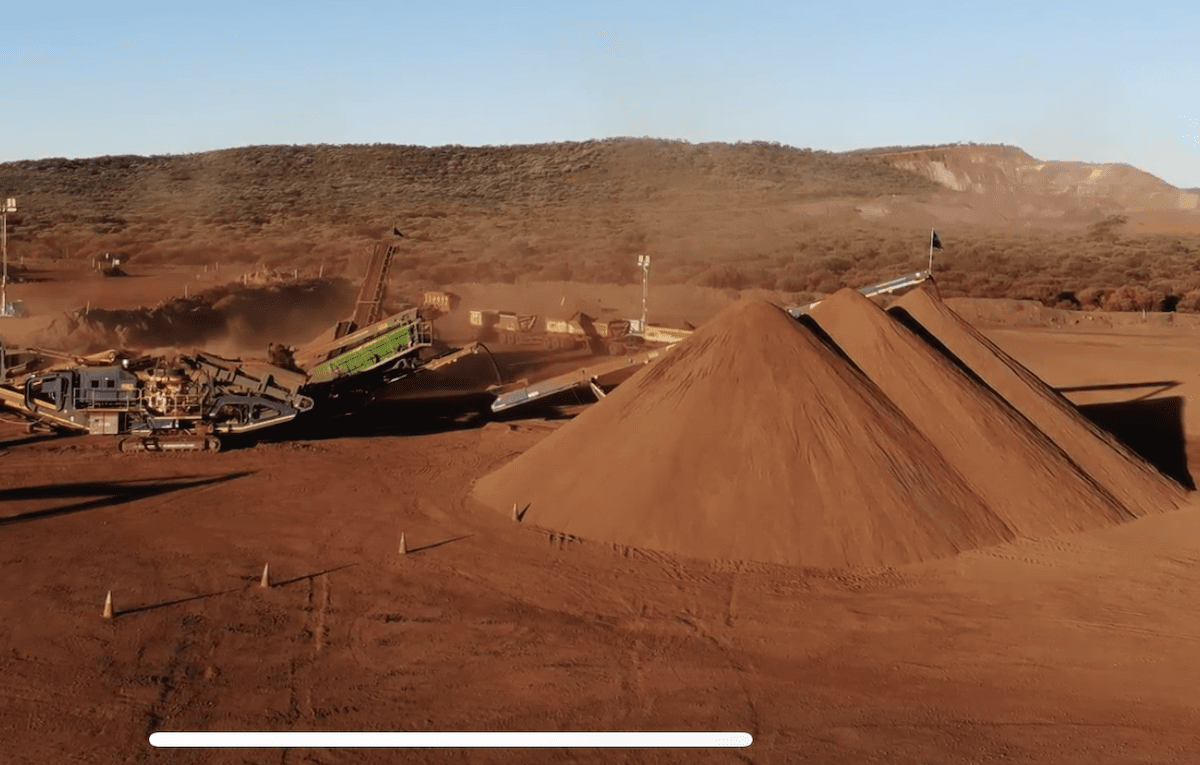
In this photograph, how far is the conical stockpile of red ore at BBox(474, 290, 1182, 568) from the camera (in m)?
15.2

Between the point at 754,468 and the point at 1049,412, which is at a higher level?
the point at 1049,412

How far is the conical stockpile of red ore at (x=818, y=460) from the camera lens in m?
15.2

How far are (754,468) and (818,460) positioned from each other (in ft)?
3.14

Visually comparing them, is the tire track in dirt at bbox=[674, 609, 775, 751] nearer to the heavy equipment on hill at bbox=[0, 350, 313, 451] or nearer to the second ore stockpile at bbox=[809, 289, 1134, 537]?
the second ore stockpile at bbox=[809, 289, 1134, 537]

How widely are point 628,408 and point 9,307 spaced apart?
2544 cm

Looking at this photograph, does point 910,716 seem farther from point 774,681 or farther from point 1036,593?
point 1036,593

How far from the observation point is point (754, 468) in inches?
619

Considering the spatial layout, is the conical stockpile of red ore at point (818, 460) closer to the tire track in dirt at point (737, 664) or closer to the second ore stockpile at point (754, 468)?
the second ore stockpile at point (754, 468)

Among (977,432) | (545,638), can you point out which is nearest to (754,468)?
(977,432)

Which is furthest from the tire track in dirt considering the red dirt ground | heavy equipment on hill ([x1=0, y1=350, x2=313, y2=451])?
heavy equipment on hill ([x1=0, y1=350, x2=313, y2=451])

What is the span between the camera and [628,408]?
17516mm

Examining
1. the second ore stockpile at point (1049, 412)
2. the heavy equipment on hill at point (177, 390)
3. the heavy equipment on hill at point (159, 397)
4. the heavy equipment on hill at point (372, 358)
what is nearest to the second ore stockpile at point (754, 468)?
the second ore stockpile at point (1049, 412)

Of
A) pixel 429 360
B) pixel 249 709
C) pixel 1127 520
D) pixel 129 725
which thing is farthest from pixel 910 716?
pixel 429 360

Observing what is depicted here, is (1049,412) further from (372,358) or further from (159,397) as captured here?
(159,397)
